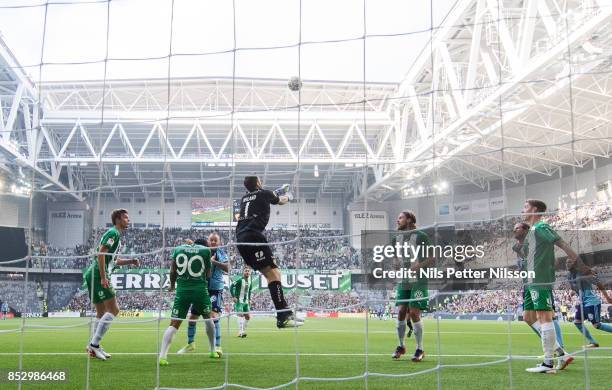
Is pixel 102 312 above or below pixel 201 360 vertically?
above

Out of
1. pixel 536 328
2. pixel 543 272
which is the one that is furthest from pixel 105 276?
pixel 536 328

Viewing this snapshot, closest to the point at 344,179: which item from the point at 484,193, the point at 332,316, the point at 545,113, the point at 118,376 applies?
the point at 484,193

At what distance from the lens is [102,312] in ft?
24.0

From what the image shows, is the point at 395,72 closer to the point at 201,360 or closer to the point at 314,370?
the point at 314,370

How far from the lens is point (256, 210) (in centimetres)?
618

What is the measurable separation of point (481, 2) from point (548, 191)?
12171mm

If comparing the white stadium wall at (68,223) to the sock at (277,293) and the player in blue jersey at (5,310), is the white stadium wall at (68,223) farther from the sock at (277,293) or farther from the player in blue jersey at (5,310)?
the player in blue jersey at (5,310)

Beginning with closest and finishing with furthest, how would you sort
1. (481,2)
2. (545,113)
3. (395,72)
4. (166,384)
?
1. (166,384)
2. (395,72)
3. (481,2)
4. (545,113)

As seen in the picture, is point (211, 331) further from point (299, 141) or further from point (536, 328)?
point (536, 328)

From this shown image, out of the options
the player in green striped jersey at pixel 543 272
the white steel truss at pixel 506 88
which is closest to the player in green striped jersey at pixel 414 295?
the player in green striped jersey at pixel 543 272

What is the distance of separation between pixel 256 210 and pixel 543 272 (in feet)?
11.1

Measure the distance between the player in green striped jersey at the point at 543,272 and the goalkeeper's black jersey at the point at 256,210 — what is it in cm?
288

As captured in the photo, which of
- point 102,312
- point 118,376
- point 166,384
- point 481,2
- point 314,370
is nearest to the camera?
point 166,384

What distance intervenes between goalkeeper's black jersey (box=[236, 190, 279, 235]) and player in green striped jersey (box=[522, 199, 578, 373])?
114 inches
